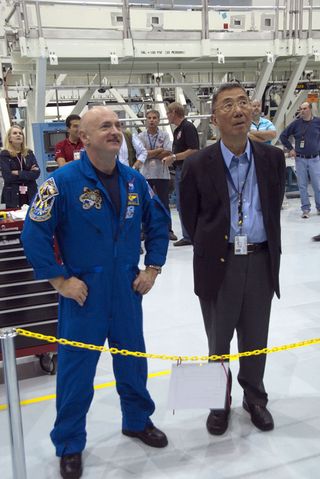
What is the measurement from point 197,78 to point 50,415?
11.0 metres

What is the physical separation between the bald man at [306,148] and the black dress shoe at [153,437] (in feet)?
18.4

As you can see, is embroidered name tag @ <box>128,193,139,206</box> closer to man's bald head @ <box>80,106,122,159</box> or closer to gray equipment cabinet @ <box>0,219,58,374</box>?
man's bald head @ <box>80,106,122,159</box>

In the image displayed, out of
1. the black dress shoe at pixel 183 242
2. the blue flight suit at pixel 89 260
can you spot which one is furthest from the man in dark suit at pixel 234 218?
the black dress shoe at pixel 183 242

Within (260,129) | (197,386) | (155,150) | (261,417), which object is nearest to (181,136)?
(155,150)

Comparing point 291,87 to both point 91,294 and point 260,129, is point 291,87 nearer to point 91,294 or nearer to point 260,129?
point 260,129

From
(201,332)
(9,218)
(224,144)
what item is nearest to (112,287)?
(224,144)

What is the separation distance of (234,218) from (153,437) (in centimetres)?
118

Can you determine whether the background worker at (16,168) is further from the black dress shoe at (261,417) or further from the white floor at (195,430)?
the black dress shoe at (261,417)

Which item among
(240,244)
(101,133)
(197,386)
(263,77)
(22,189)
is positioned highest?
(263,77)

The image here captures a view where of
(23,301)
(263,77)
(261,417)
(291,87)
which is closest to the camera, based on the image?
(261,417)

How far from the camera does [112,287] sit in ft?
7.09

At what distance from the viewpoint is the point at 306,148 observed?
23.7ft

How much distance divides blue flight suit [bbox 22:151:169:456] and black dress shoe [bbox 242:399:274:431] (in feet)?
2.15

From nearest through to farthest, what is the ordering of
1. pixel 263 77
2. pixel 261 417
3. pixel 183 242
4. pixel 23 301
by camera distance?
pixel 261 417 < pixel 23 301 < pixel 183 242 < pixel 263 77
